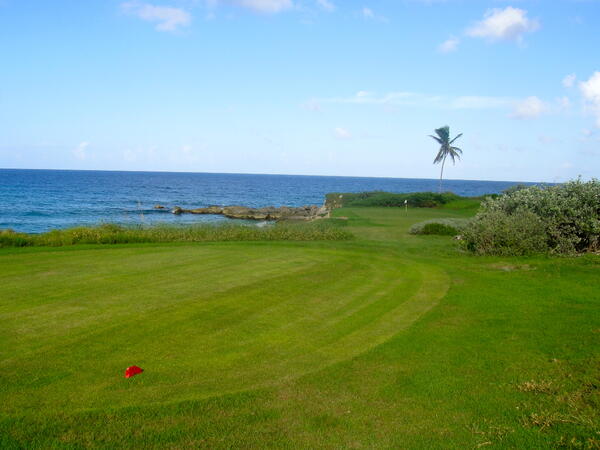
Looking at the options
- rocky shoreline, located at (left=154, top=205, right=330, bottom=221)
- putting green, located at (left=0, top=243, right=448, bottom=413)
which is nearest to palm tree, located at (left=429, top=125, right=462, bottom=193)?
rocky shoreline, located at (left=154, top=205, right=330, bottom=221)

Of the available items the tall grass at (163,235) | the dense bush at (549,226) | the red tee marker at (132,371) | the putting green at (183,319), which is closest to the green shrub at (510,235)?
the dense bush at (549,226)

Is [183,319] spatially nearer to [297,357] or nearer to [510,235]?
[297,357]

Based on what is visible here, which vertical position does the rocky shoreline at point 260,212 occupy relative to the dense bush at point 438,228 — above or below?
below

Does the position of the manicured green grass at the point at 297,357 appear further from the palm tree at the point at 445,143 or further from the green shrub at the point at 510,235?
the palm tree at the point at 445,143

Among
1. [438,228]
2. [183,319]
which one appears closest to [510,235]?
[438,228]

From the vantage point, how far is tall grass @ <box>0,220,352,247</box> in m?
17.6

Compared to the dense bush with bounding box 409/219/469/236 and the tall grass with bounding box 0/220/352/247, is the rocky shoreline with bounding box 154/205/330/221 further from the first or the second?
the tall grass with bounding box 0/220/352/247

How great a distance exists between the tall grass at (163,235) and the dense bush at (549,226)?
6.68 m

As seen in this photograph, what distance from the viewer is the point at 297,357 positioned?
6.91 meters

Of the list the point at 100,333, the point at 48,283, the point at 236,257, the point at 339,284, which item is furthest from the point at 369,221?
the point at 100,333

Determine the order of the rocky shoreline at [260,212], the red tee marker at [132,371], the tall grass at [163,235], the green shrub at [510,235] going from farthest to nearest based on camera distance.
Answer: the rocky shoreline at [260,212]
the tall grass at [163,235]
the green shrub at [510,235]
the red tee marker at [132,371]

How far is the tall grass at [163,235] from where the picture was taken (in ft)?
57.8

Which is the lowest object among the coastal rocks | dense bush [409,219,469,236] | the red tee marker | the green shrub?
the coastal rocks

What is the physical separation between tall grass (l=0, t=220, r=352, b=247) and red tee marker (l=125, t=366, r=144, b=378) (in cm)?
1295
